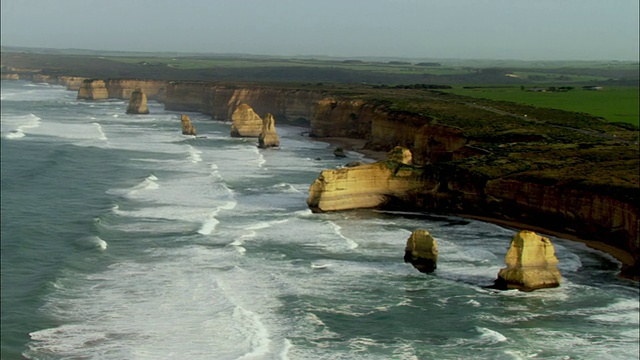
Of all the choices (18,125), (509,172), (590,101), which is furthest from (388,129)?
(18,125)

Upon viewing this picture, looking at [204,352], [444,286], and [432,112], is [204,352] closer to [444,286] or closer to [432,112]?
[444,286]

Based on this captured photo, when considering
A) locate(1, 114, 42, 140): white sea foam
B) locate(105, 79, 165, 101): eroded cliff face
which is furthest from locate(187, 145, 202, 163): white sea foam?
locate(105, 79, 165, 101): eroded cliff face

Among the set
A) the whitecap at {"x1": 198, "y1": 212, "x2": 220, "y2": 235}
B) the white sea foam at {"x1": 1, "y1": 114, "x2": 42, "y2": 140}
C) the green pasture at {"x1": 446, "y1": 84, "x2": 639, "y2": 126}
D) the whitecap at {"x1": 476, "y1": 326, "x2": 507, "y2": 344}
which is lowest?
the white sea foam at {"x1": 1, "y1": 114, "x2": 42, "y2": 140}

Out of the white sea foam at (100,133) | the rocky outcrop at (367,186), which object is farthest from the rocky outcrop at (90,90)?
the rocky outcrop at (367,186)

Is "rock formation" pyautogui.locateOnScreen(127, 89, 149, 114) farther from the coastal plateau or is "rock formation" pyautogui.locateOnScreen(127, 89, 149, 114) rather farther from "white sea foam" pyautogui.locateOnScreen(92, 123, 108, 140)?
the coastal plateau

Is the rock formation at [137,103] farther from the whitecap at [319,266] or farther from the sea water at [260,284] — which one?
the whitecap at [319,266]
